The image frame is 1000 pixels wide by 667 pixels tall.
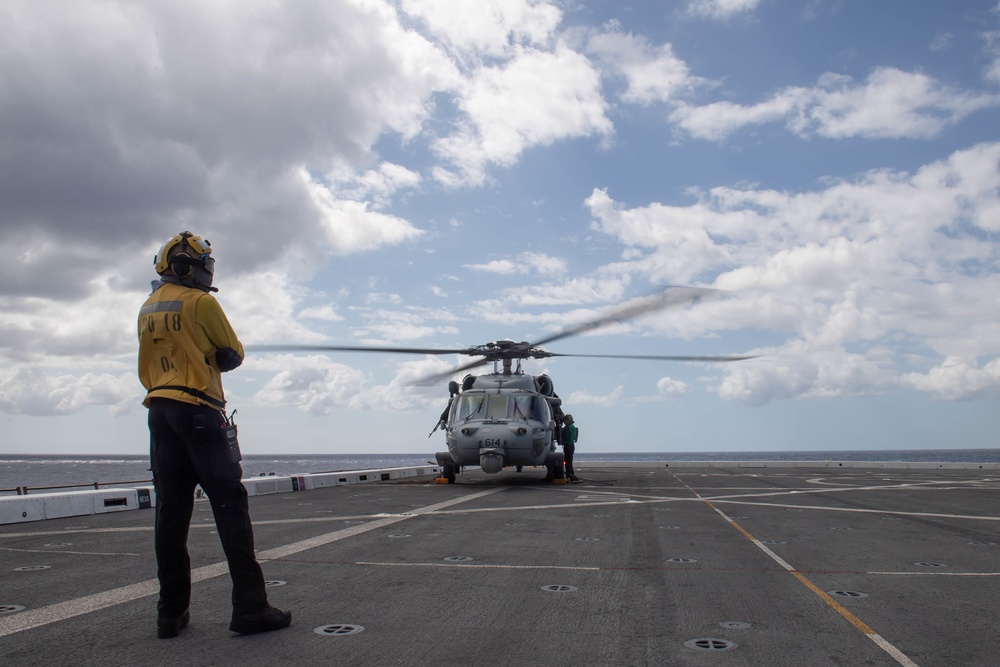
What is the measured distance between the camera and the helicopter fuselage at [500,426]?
19406mm

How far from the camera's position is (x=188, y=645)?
4.40m

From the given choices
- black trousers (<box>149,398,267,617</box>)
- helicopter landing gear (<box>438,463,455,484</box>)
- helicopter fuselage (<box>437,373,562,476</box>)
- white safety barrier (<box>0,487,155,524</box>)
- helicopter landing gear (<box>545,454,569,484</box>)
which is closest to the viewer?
black trousers (<box>149,398,267,617</box>)

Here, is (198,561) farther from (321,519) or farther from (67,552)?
(321,519)

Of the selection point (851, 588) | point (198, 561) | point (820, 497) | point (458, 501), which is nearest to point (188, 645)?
point (198, 561)

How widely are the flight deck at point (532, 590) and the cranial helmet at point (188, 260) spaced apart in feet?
7.49

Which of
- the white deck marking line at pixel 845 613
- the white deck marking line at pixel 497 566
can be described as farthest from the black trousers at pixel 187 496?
the white deck marking line at pixel 845 613

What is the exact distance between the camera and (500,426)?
64.2 feet

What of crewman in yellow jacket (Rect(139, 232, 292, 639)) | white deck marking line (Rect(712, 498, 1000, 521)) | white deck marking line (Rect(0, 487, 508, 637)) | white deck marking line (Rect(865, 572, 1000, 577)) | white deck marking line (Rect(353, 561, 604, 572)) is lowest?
white deck marking line (Rect(712, 498, 1000, 521))

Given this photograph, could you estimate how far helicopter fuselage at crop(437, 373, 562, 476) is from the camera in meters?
19.4

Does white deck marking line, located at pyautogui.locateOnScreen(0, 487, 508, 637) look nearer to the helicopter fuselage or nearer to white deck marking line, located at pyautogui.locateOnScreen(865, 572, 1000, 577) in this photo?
white deck marking line, located at pyautogui.locateOnScreen(865, 572, 1000, 577)

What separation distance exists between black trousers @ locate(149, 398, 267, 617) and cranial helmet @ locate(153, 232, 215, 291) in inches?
34.6

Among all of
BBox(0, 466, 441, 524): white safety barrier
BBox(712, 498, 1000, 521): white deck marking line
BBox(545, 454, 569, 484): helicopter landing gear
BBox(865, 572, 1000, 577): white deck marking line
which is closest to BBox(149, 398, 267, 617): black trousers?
BBox(0, 466, 441, 524): white safety barrier

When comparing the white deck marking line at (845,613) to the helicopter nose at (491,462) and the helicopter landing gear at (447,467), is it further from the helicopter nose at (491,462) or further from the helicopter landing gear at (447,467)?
the helicopter landing gear at (447,467)

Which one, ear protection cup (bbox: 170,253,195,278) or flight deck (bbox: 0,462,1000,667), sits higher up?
ear protection cup (bbox: 170,253,195,278)
